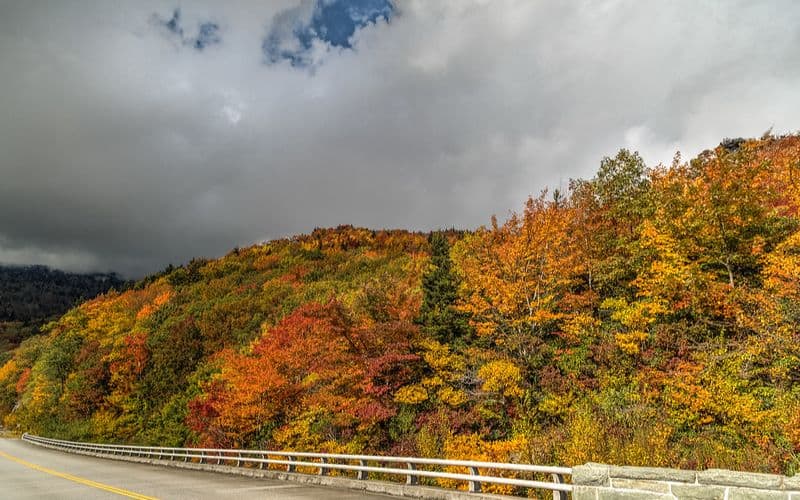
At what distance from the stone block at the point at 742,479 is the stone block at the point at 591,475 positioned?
4.17 ft

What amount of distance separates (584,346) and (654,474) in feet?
84.2

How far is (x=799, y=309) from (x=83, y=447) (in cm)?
5976

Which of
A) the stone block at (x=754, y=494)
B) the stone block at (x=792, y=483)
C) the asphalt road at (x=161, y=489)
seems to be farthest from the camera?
the asphalt road at (x=161, y=489)

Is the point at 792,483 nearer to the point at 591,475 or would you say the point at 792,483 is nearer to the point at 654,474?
the point at 654,474

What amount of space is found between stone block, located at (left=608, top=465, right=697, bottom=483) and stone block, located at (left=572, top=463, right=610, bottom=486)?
11 cm

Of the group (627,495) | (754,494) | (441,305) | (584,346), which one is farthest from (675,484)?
(441,305)

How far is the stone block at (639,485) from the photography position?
6.18 metres

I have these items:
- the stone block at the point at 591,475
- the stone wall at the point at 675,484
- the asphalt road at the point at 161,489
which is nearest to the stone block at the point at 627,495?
the stone wall at the point at 675,484

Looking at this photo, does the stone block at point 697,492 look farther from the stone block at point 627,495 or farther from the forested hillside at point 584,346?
the forested hillside at point 584,346

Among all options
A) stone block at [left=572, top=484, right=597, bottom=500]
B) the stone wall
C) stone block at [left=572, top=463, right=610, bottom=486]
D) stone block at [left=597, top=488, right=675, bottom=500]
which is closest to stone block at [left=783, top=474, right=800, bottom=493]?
the stone wall

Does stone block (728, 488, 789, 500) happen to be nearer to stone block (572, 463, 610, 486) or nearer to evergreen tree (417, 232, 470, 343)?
stone block (572, 463, 610, 486)

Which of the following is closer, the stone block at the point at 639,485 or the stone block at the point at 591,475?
the stone block at the point at 639,485

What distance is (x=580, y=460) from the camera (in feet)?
53.0

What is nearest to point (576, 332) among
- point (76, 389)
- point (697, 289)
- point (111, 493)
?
point (697, 289)
